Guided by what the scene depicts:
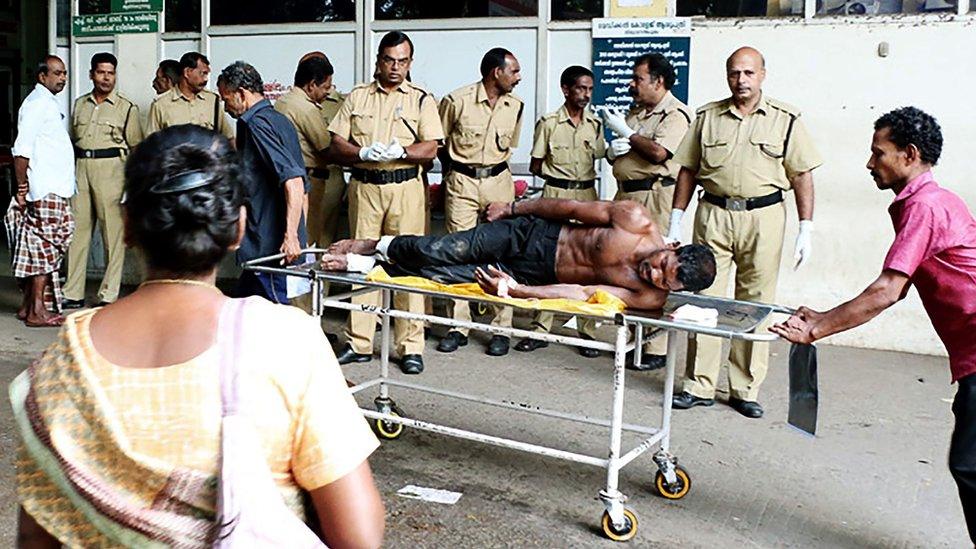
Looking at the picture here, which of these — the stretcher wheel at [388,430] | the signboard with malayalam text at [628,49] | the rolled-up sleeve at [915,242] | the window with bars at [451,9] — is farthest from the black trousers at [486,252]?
the window with bars at [451,9]

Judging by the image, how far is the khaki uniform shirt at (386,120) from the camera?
5664 mm

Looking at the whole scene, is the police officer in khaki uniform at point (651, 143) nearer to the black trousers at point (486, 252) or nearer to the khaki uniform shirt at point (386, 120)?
the khaki uniform shirt at point (386, 120)

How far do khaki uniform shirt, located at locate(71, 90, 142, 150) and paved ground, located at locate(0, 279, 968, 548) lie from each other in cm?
202

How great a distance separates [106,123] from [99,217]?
66 cm

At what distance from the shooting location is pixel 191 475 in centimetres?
129

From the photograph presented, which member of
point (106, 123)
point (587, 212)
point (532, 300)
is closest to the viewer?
point (532, 300)

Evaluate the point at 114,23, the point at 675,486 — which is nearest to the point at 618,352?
the point at 675,486

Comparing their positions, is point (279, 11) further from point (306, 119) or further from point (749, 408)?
point (749, 408)

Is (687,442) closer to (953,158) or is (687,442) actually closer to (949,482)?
(949,482)

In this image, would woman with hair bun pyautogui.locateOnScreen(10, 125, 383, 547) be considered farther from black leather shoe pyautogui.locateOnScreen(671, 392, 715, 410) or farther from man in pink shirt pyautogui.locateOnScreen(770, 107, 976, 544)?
black leather shoe pyautogui.locateOnScreen(671, 392, 715, 410)

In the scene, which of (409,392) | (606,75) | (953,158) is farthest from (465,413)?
(953,158)

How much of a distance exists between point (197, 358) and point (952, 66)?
5.72 metres

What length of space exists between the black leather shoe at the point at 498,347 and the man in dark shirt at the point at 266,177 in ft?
5.54

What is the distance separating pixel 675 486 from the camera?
12.4 ft
